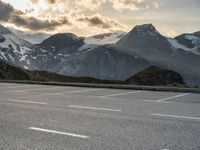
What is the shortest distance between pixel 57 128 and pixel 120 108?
439 cm

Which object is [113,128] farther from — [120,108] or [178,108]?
[178,108]

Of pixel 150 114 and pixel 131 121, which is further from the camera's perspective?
pixel 150 114

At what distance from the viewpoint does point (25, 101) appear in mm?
15805

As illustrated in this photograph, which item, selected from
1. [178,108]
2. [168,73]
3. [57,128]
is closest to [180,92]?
[178,108]

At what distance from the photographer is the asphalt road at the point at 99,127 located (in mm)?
7875

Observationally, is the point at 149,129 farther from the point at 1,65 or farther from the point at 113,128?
the point at 1,65

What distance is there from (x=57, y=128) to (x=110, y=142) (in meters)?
2.05

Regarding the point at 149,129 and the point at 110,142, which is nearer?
the point at 110,142

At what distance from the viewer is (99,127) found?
31.8ft

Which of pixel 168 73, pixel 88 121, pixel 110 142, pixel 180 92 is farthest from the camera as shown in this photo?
pixel 168 73

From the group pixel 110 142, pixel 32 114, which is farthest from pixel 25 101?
pixel 110 142

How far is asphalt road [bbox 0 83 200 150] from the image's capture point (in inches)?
310

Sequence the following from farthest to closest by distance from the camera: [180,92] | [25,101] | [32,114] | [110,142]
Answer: [180,92] → [25,101] → [32,114] → [110,142]

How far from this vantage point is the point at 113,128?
9570 mm
